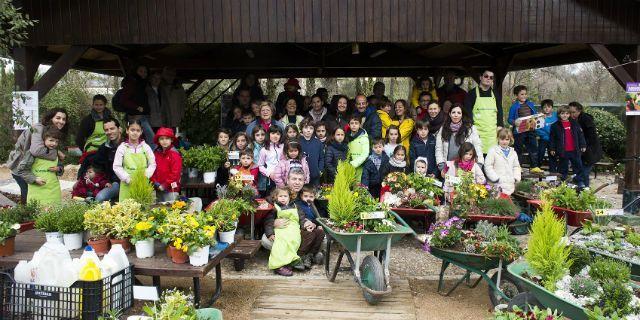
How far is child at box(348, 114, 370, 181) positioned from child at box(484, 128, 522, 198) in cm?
166

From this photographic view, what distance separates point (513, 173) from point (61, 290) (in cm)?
561

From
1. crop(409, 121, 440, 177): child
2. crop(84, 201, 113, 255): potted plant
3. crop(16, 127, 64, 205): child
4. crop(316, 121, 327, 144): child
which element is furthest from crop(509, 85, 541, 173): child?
crop(16, 127, 64, 205): child

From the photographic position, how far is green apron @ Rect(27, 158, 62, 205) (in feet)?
19.4

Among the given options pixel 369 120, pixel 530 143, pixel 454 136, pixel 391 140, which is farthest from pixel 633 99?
pixel 369 120

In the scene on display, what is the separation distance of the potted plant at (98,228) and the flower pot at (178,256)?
61 cm

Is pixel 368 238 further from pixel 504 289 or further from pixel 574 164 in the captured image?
pixel 574 164

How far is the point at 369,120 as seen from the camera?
7543 mm

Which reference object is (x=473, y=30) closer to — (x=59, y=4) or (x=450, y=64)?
(x=450, y=64)

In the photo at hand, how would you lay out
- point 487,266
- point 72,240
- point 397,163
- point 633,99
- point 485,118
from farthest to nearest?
1. point 485,118
2. point 633,99
3. point 397,163
4. point 487,266
5. point 72,240

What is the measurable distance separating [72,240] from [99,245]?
310 millimetres

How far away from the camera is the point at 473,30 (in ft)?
Answer: 23.6

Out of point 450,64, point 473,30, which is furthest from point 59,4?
point 450,64

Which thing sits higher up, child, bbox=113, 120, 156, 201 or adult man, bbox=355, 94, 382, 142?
adult man, bbox=355, 94, 382, 142

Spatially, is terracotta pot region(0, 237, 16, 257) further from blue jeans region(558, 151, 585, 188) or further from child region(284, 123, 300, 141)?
blue jeans region(558, 151, 585, 188)
